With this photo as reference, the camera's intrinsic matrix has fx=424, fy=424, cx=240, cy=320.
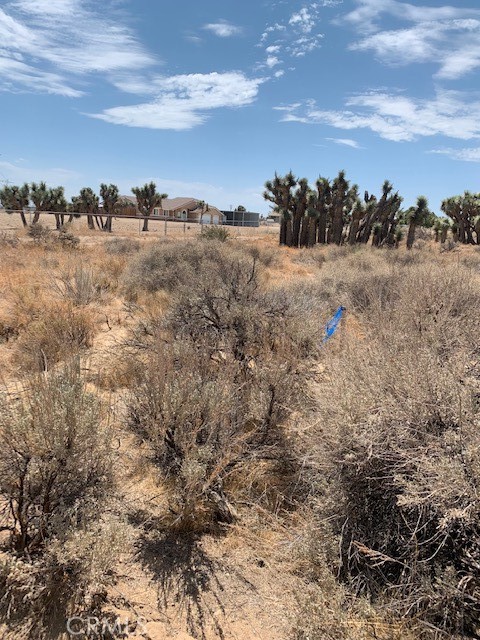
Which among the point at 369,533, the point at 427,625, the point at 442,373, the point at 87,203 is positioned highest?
the point at 87,203

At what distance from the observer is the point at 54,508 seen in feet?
9.16

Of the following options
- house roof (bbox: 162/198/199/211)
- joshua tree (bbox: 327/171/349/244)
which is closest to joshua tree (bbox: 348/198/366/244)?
joshua tree (bbox: 327/171/349/244)

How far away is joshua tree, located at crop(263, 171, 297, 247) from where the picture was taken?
2845 centimetres

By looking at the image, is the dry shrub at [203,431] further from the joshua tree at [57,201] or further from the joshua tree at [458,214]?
the joshua tree at [57,201]

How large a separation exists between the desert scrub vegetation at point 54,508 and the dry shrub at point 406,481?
5.03 feet

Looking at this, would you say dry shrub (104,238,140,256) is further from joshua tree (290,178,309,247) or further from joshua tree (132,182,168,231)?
joshua tree (132,182,168,231)

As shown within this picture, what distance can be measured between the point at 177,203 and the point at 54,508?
7372 cm

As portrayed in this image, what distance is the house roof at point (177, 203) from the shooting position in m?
70.1

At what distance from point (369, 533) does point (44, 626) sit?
6.53 feet

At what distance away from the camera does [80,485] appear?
2.91m

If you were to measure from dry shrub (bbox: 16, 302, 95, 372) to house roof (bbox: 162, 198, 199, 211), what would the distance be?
6327cm

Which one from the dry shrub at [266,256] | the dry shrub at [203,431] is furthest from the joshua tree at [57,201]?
the dry shrub at [203,431]

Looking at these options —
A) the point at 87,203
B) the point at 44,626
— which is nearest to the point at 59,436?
the point at 44,626

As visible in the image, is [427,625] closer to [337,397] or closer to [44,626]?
[337,397]
